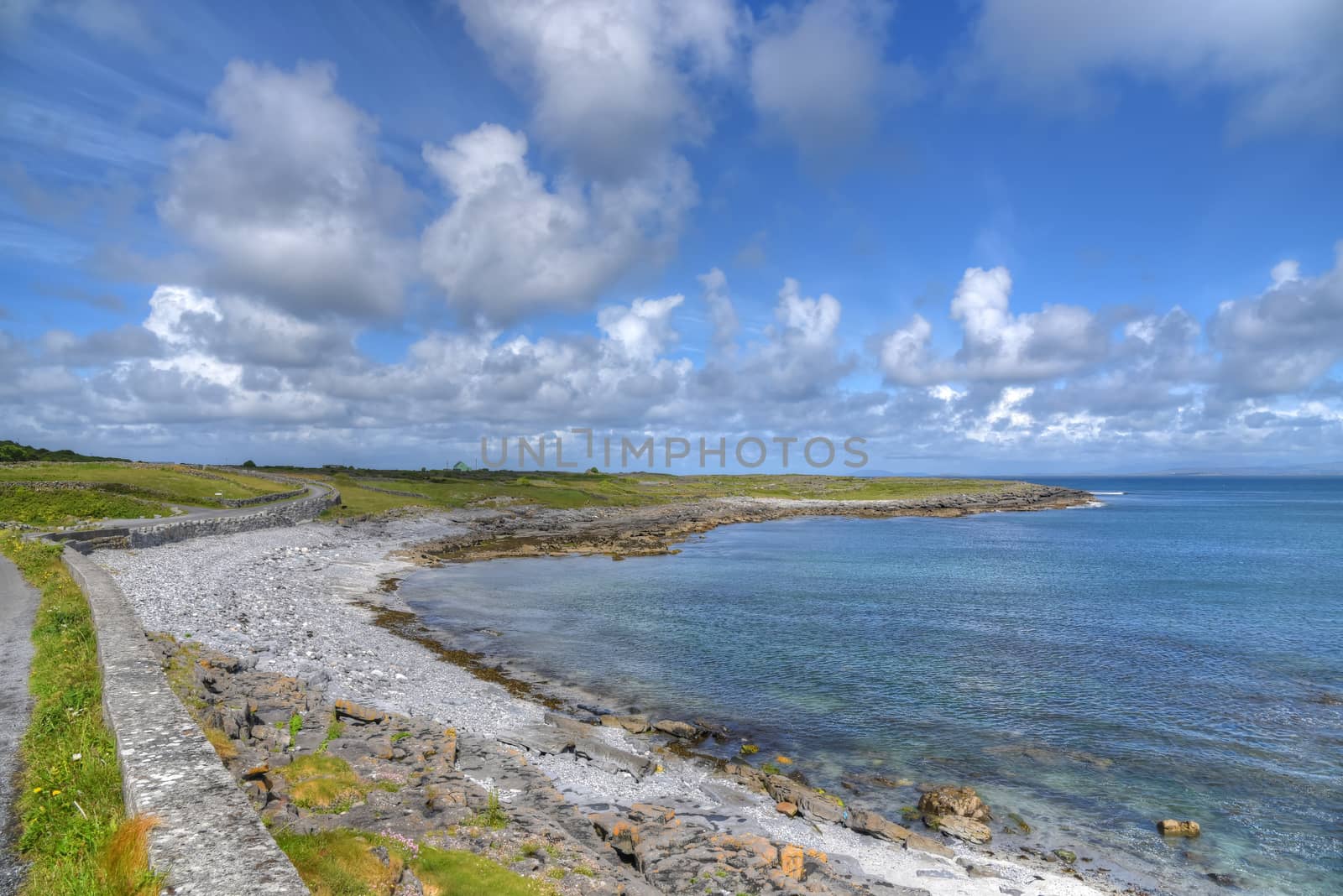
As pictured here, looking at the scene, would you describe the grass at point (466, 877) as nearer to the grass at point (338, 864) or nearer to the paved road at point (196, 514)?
the grass at point (338, 864)

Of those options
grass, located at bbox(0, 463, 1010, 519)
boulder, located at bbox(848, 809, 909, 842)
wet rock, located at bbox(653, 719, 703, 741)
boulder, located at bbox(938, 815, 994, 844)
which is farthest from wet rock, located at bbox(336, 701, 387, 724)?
grass, located at bbox(0, 463, 1010, 519)

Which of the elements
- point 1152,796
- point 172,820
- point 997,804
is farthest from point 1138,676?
point 172,820

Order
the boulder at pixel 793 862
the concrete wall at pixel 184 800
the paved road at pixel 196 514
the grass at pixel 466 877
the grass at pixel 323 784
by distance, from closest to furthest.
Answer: the concrete wall at pixel 184 800
the grass at pixel 466 877
the grass at pixel 323 784
the boulder at pixel 793 862
the paved road at pixel 196 514

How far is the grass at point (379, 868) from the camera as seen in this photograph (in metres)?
8.89

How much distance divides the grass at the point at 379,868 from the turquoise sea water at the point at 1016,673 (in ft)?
41.4

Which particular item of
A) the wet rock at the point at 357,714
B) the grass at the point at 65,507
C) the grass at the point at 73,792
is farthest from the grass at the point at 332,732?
the grass at the point at 65,507

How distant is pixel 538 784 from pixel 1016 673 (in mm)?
25223

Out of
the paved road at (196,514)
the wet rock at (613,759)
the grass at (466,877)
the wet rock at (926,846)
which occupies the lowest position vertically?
the wet rock at (926,846)

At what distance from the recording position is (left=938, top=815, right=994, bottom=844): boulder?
1773 centimetres

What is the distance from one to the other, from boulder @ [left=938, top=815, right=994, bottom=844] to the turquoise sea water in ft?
1.55

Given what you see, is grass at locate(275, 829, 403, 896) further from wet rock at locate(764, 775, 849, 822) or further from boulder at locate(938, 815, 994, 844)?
boulder at locate(938, 815, 994, 844)

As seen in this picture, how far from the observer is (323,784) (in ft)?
46.2

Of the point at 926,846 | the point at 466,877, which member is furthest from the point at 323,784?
the point at 926,846

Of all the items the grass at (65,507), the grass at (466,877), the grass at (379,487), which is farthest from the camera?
the grass at (379,487)
